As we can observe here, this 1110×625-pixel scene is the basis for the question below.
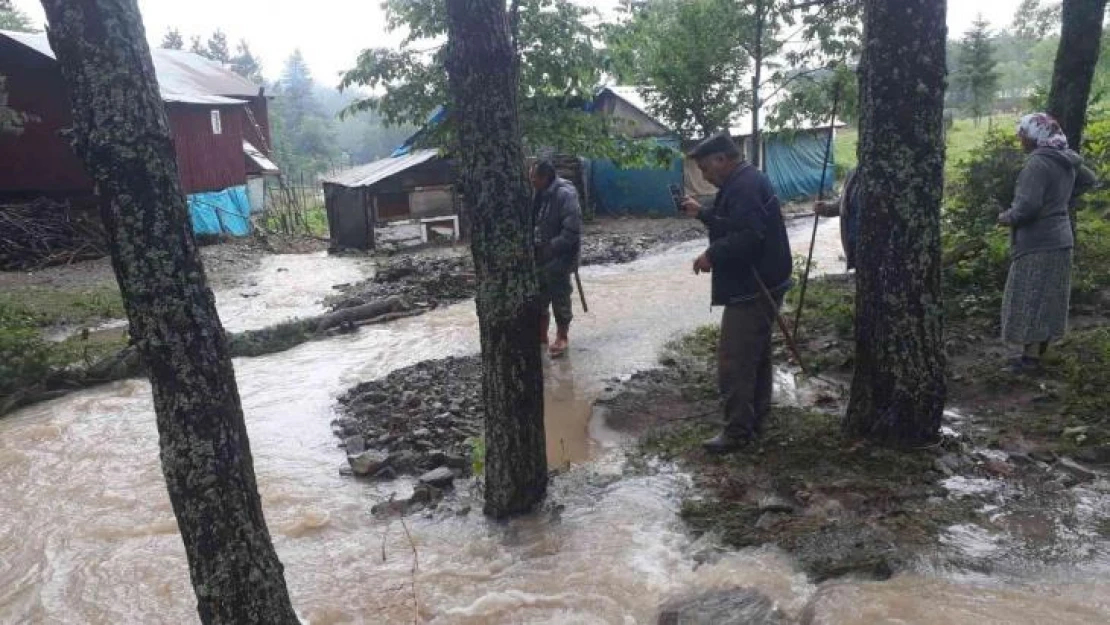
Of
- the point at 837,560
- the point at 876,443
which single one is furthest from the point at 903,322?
the point at 837,560

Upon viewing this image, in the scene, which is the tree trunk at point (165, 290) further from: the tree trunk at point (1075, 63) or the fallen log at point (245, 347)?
the tree trunk at point (1075, 63)

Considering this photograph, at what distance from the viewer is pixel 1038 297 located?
586cm

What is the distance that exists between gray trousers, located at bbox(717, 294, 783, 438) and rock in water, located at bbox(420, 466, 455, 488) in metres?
1.96

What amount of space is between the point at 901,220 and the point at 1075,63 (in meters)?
4.75

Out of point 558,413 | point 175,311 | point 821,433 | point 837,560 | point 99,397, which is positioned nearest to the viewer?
point 175,311

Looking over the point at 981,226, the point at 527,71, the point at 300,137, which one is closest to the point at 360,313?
the point at 527,71

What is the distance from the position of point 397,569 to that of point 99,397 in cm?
599

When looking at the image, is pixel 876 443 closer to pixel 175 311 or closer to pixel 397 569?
pixel 397 569

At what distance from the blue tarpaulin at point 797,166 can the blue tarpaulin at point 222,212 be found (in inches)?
700

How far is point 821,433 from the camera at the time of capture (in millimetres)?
5297

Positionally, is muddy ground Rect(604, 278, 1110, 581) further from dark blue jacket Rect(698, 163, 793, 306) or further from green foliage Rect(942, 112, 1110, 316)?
green foliage Rect(942, 112, 1110, 316)

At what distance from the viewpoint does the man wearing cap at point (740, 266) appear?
197 inches

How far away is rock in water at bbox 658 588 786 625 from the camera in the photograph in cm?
369

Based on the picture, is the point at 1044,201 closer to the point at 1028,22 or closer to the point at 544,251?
the point at 544,251
